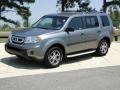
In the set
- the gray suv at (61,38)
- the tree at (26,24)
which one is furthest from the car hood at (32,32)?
the tree at (26,24)

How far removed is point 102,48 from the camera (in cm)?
1291

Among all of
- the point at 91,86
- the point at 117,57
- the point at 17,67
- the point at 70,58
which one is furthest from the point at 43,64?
the point at 117,57

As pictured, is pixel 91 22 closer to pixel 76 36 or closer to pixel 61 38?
pixel 76 36

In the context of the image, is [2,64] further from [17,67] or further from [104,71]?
[104,71]

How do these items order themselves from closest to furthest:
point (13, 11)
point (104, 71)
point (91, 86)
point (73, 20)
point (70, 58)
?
1. point (91, 86)
2. point (104, 71)
3. point (73, 20)
4. point (70, 58)
5. point (13, 11)

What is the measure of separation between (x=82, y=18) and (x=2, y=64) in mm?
3379

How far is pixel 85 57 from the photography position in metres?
12.7

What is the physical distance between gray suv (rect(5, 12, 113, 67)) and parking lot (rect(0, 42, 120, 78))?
0.34 metres

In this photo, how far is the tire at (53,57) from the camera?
10.3 metres

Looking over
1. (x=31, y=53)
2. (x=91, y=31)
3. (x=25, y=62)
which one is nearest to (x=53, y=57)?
(x=31, y=53)

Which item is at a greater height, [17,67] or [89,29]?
[89,29]

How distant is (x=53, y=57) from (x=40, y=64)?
733mm

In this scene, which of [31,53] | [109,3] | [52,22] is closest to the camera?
[31,53]

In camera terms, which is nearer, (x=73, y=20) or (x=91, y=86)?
(x=91, y=86)
